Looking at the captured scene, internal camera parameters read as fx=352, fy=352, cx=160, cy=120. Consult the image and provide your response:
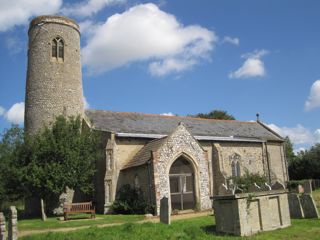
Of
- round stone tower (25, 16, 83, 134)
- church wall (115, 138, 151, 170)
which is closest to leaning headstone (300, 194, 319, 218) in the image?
church wall (115, 138, 151, 170)

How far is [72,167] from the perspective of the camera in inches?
929

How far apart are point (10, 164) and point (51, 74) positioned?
339 inches

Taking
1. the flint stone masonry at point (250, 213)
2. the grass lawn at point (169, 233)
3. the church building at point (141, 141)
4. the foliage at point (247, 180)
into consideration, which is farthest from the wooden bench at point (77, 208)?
the foliage at point (247, 180)

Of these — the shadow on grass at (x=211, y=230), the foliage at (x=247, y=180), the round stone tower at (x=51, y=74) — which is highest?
the round stone tower at (x=51, y=74)

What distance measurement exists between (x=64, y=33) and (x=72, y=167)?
40.4ft

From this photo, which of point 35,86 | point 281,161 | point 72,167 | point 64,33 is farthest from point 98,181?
point 281,161

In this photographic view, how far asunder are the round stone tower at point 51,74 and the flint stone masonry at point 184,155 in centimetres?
939

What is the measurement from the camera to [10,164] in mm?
23078

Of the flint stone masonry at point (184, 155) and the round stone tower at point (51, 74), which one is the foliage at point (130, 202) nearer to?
the flint stone masonry at point (184, 155)

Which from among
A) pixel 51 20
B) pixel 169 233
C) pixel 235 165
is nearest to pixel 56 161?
pixel 51 20

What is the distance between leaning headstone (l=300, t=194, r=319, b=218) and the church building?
242 inches

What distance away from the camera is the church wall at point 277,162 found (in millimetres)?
34438

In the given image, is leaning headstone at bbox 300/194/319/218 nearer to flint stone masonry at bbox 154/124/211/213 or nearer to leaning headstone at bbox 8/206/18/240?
flint stone masonry at bbox 154/124/211/213

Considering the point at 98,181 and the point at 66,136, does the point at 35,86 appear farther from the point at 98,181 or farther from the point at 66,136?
the point at 98,181
